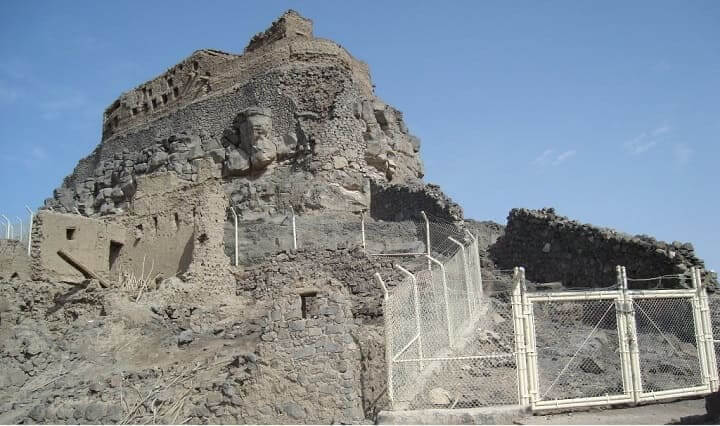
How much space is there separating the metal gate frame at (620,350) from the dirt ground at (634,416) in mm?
150

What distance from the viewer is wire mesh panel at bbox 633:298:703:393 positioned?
10.6m

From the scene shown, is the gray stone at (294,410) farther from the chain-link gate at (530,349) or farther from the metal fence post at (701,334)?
the metal fence post at (701,334)

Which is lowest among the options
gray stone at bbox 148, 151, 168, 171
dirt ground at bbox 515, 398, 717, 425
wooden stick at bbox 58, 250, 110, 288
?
dirt ground at bbox 515, 398, 717, 425

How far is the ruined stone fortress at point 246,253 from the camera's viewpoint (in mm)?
10164

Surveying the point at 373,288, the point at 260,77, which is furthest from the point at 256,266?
the point at 260,77

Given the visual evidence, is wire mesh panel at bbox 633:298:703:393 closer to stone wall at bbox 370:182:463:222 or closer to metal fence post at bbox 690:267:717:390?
metal fence post at bbox 690:267:717:390

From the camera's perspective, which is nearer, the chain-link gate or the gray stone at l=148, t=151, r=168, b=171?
the chain-link gate

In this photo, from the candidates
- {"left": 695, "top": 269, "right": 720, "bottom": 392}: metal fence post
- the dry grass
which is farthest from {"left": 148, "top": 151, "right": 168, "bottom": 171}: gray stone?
{"left": 695, "top": 269, "right": 720, "bottom": 392}: metal fence post

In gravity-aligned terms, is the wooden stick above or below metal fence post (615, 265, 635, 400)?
above

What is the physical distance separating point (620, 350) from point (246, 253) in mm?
12168

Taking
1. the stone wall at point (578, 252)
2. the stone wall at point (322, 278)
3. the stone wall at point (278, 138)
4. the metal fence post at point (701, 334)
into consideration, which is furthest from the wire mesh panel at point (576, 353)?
the stone wall at point (278, 138)

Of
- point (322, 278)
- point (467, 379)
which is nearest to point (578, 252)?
point (322, 278)

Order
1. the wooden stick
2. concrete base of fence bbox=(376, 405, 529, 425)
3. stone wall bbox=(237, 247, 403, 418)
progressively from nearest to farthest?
concrete base of fence bbox=(376, 405, 529, 425)
stone wall bbox=(237, 247, 403, 418)
the wooden stick

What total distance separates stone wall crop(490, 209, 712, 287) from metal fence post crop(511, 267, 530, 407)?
21.1 ft
